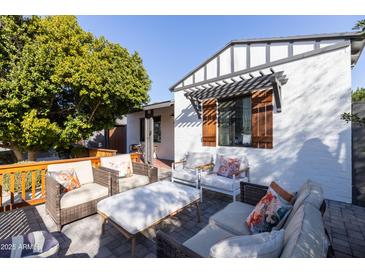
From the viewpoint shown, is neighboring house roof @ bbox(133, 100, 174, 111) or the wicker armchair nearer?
the wicker armchair

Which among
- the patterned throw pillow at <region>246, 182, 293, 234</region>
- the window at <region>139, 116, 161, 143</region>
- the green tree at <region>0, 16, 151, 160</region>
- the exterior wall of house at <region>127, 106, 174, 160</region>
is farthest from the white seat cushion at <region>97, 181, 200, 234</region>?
the window at <region>139, 116, 161, 143</region>

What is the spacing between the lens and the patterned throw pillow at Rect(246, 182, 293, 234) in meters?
1.64

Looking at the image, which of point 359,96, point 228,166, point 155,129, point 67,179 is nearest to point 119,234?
point 67,179

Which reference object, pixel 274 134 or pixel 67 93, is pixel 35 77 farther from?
pixel 274 134

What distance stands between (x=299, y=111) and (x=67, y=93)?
6.37 metres

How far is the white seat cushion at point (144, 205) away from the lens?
208 centimetres

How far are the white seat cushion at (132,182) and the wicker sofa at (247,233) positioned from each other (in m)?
2.29

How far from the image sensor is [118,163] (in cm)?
409

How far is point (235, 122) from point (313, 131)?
1.83 m

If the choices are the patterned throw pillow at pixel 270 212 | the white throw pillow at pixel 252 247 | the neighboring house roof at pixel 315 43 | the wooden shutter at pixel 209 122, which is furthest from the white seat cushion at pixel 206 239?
the neighboring house roof at pixel 315 43

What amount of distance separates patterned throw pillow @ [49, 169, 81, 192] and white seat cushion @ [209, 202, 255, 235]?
8.48ft

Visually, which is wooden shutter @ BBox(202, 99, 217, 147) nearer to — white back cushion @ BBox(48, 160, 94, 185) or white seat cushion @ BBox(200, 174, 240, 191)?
white seat cushion @ BBox(200, 174, 240, 191)
